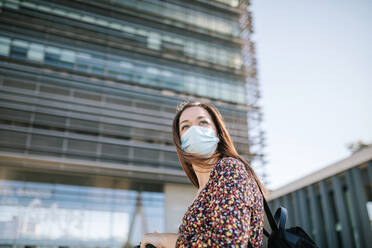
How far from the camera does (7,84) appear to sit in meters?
21.0

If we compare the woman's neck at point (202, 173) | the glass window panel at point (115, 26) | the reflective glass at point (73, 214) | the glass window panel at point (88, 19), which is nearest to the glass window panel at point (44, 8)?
the glass window panel at point (88, 19)

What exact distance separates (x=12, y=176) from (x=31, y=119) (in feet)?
12.7

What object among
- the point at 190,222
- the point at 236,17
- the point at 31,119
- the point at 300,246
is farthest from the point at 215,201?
the point at 236,17

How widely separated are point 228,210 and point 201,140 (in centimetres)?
61

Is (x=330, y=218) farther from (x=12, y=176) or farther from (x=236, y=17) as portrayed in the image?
(x=236, y=17)

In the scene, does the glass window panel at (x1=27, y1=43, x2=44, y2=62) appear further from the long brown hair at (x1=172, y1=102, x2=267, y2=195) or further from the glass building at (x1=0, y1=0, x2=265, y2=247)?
the long brown hair at (x1=172, y1=102, x2=267, y2=195)

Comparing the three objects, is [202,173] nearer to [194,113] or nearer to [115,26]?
[194,113]

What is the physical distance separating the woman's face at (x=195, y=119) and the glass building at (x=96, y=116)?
20.8m

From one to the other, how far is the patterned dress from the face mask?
1.17ft

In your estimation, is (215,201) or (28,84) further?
(28,84)

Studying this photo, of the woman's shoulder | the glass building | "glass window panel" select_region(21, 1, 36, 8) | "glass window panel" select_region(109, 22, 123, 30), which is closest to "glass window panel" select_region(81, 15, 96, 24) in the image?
the glass building

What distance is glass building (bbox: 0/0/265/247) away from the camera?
2077 cm

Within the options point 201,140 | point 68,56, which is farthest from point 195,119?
point 68,56

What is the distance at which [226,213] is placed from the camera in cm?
126
